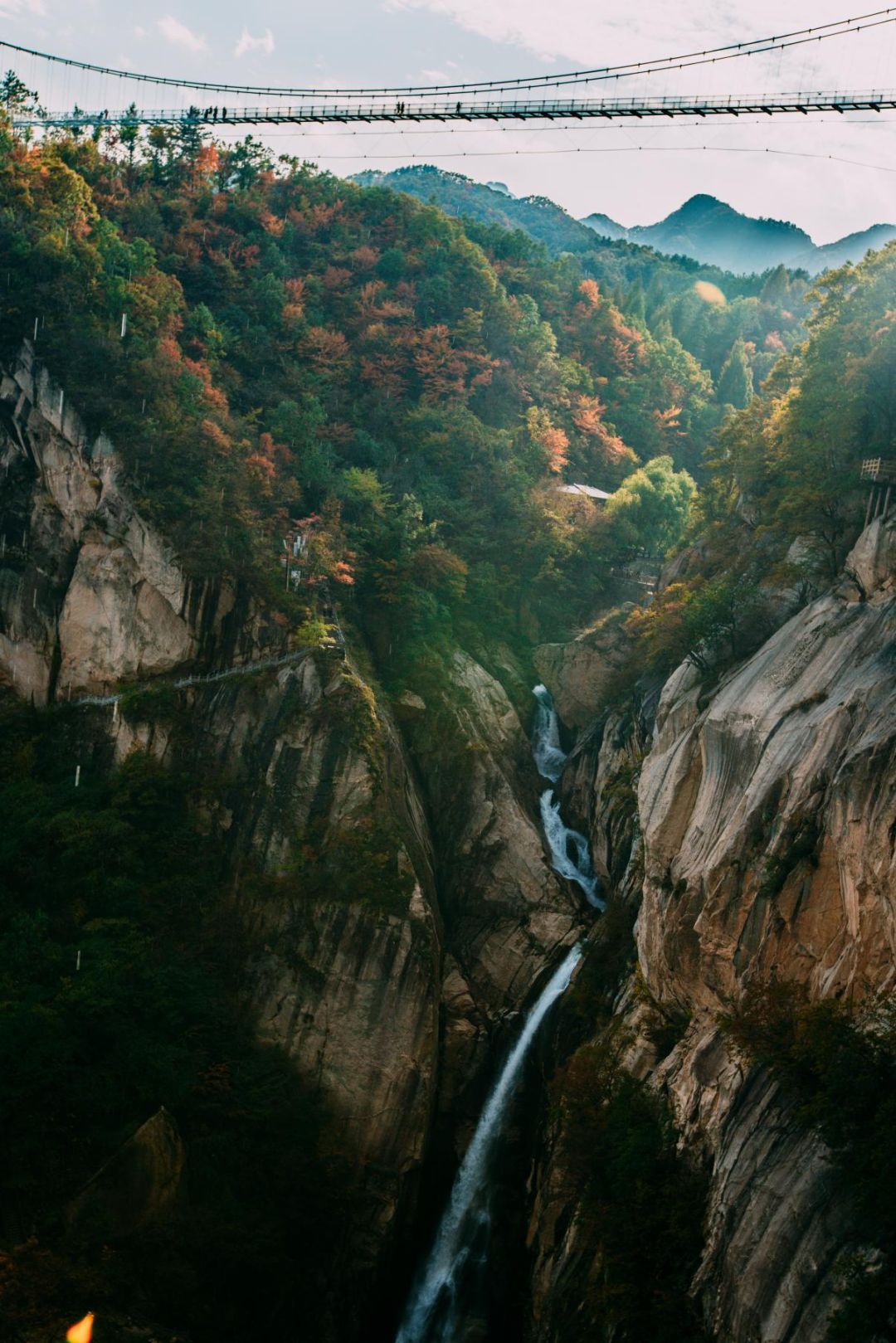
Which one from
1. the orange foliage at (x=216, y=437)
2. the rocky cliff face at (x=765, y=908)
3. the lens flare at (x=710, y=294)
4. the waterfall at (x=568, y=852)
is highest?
the lens flare at (x=710, y=294)

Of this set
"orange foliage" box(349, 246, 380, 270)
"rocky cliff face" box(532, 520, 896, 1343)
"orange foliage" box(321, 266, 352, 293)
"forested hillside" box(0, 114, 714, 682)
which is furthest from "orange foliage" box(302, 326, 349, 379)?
"rocky cliff face" box(532, 520, 896, 1343)

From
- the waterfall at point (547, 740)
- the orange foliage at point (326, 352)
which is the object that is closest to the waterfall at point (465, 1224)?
the waterfall at point (547, 740)

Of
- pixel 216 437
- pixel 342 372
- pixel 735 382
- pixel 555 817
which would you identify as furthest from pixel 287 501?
pixel 735 382

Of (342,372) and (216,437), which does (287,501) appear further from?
(342,372)

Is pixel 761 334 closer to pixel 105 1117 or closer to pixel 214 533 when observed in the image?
pixel 214 533

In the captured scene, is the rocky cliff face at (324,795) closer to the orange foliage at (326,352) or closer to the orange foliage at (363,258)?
the orange foliage at (326,352)

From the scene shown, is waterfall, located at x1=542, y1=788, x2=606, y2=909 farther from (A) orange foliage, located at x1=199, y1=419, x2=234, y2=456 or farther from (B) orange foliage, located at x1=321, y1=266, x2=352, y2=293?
(B) orange foliage, located at x1=321, y1=266, x2=352, y2=293
